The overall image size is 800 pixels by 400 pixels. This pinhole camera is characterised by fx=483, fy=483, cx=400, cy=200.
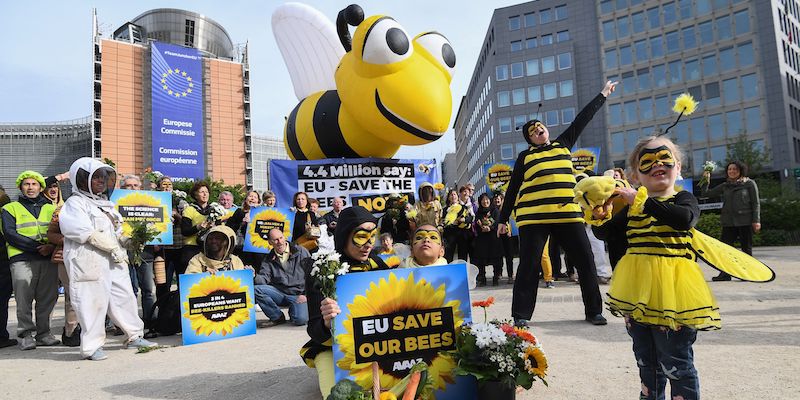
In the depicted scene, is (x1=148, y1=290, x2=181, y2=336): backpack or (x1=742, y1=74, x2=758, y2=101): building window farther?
(x1=742, y1=74, x2=758, y2=101): building window

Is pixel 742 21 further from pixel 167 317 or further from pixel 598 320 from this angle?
pixel 167 317

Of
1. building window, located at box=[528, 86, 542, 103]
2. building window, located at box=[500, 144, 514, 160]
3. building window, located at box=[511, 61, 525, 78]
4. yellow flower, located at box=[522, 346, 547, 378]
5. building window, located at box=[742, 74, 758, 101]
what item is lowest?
yellow flower, located at box=[522, 346, 547, 378]

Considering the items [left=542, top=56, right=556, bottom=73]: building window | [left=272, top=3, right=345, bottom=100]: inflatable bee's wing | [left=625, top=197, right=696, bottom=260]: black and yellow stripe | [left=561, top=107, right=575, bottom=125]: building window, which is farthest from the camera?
[left=542, top=56, right=556, bottom=73]: building window

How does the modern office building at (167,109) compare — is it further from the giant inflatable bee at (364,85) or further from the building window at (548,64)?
the giant inflatable bee at (364,85)

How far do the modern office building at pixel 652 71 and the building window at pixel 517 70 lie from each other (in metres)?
0.11

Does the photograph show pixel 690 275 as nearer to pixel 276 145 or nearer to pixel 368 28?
pixel 368 28

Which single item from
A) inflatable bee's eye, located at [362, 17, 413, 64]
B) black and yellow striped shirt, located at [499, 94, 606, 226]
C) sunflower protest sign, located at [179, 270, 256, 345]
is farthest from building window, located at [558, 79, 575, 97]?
sunflower protest sign, located at [179, 270, 256, 345]

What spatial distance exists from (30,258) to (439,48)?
5.39 m

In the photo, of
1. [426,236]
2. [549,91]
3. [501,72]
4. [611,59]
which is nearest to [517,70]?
[501,72]

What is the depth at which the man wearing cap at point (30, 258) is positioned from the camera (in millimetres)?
5195

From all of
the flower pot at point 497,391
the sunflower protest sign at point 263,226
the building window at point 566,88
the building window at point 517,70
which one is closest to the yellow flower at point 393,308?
the flower pot at point 497,391

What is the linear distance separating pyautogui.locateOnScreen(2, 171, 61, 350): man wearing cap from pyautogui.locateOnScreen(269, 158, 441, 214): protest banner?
2.82m

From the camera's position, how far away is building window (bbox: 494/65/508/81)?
51.4 meters

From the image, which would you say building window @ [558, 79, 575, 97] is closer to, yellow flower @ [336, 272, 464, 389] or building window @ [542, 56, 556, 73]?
building window @ [542, 56, 556, 73]
